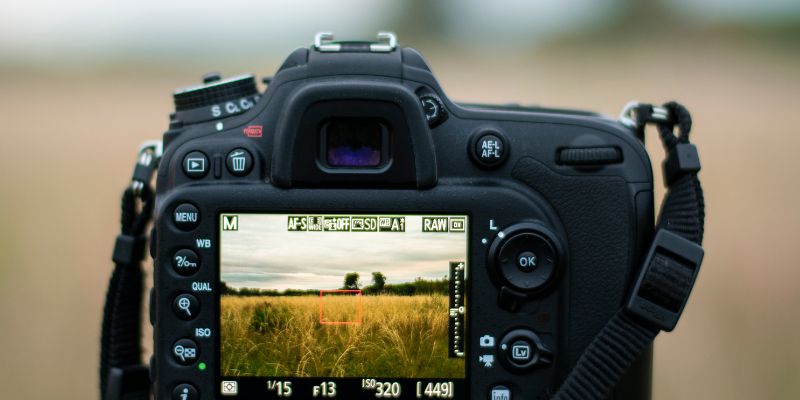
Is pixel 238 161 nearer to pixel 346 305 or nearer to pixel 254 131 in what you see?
pixel 254 131

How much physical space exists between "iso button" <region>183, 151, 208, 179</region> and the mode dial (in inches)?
1.8

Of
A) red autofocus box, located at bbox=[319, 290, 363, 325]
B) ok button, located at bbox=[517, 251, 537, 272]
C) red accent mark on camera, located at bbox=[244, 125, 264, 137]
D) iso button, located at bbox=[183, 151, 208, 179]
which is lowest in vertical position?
red autofocus box, located at bbox=[319, 290, 363, 325]

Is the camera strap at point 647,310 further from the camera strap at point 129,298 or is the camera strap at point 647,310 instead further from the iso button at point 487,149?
the camera strap at point 129,298

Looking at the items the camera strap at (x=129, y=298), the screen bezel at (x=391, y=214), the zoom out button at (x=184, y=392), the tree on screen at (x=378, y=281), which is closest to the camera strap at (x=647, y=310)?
the screen bezel at (x=391, y=214)

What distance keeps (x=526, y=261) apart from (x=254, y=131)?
1.07ft

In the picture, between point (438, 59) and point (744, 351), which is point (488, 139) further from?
point (438, 59)

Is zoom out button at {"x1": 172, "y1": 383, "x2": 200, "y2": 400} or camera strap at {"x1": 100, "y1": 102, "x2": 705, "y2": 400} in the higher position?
camera strap at {"x1": 100, "y1": 102, "x2": 705, "y2": 400}

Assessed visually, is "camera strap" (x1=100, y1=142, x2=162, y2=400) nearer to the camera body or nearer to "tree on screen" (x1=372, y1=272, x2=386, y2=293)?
the camera body

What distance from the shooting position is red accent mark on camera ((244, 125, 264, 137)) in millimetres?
1089

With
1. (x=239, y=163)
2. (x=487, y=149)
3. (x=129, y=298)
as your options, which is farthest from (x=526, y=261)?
(x=129, y=298)

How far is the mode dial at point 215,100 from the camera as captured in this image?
110 cm

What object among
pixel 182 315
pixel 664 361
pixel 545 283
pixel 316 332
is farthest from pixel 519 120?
pixel 664 361

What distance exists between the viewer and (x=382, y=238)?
3.51 feet

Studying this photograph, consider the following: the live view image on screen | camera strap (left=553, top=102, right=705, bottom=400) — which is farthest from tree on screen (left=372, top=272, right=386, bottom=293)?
camera strap (left=553, top=102, right=705, bottom=400)
